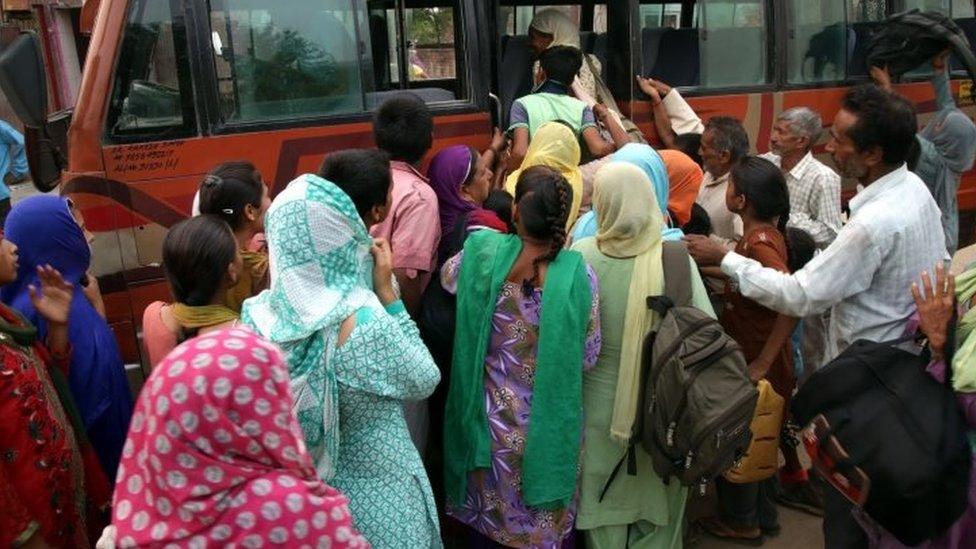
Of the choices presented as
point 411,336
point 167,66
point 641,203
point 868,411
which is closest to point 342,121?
point 167,66

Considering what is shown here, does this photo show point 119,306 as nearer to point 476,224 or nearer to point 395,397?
point 476,224

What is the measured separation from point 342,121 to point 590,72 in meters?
1.87

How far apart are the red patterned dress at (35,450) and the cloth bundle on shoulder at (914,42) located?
5.79m

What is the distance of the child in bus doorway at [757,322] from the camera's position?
3.38 meters

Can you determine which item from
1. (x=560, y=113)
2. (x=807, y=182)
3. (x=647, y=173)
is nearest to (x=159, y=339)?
(x=647, y=173)

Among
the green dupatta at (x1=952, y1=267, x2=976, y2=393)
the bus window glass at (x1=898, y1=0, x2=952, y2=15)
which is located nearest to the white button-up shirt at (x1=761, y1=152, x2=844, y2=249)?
the green dupatta at (x1=952, y1=267, x2=976, y2=393)

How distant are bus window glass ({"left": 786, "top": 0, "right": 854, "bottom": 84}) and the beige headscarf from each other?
341 centimetres

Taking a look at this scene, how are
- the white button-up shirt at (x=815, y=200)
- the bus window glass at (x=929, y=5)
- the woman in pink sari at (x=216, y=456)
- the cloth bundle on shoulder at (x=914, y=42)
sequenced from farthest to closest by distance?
the bus window glass at (x=929, y=5) < the cloth bundle on shoulder at (x=914, y=42) < the white button-up shirt at (x=815, y=200) < the woman in pink sari at (x=216, y=456)

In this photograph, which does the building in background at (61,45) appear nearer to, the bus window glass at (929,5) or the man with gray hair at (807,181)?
the man with gray hair at (807,181)

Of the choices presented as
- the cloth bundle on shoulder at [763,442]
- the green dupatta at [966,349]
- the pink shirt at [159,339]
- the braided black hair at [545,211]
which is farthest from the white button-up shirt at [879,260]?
the pink shirt at [159,339]

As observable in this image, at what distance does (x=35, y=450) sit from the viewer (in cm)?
233

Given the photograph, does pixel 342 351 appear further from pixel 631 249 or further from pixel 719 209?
pixel 719 209

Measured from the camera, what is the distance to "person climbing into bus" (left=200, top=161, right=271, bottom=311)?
2.84 metres

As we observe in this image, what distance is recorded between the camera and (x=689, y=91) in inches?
214
